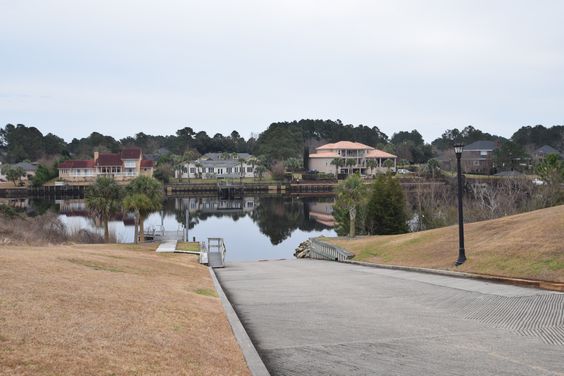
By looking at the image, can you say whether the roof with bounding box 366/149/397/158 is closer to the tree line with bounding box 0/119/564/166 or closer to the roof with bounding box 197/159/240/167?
the tree line with bounding box 0/119/564/166

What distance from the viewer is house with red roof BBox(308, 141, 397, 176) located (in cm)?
13475

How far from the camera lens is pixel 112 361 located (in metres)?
7.03

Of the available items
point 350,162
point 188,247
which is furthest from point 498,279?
point 350,162

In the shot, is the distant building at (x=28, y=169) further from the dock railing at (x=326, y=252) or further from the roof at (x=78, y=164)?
the dock railing at (x=326, y=252)

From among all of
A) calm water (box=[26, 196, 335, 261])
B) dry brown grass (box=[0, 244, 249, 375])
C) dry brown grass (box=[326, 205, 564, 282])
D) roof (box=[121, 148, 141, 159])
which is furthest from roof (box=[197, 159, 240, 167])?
dry brown grass (box=[0, 244, 249, 375])

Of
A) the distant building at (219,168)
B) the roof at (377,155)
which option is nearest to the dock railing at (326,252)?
the roof at (377,155)

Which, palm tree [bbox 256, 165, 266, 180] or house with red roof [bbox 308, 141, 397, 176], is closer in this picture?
palm tree [bbox 256, 165, 266, 180]

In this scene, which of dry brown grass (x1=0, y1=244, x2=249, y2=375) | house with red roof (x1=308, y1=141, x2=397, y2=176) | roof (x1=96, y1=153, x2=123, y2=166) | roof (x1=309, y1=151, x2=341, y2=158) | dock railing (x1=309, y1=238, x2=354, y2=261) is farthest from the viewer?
roof (x1=309, y1=151, x2=341, y2=158)

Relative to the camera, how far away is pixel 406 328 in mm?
10734

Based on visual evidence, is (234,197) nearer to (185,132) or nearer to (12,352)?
(185,132)

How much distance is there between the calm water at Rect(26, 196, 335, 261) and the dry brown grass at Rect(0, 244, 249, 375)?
2985 centimetres

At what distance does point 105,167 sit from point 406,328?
12262 cm

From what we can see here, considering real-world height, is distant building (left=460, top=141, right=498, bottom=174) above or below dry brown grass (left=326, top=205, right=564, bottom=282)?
above

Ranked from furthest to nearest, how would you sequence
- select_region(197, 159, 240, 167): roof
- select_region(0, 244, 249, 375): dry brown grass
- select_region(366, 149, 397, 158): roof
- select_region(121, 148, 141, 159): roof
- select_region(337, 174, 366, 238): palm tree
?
select_region(197, 159, 240, 167): roof → select_region(366, 149, 397, 158): roof → select_region(121, 148, 141, 159): roof → select_region(337, 174, 366, 238): palm tree → select_region(0, 244, 249, 375): dry brown grass
